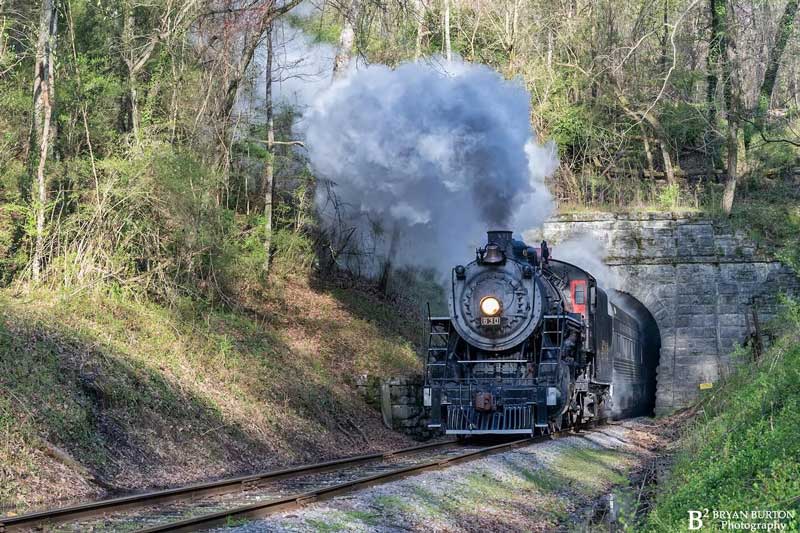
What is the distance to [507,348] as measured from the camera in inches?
665

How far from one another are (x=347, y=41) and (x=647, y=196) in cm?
1168

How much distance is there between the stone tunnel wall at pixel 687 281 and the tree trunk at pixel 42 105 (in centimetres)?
1586

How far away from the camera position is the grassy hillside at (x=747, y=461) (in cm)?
790

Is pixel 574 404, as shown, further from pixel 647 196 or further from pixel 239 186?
pixel 647 196

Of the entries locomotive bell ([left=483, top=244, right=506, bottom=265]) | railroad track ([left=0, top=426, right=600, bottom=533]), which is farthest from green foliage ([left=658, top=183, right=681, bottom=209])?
railroad track ([left=0, top=426, right=600, bottom=533])

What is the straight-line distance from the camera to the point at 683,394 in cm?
2811

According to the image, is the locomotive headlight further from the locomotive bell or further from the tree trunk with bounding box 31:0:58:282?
the tree trunk with bounding box 31:0:58:282

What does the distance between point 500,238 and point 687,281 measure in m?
12.6

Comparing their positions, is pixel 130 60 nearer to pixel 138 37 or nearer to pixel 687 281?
pixel 138 37

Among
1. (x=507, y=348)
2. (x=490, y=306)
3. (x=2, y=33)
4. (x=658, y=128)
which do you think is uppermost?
(x=658, y=128)

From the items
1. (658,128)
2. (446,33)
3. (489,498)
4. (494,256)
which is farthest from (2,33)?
(658,128)

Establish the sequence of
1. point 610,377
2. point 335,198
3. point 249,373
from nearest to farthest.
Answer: point 249,373 → point 610,377 → point 335,198

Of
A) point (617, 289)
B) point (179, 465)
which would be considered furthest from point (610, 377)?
point (179, 465)

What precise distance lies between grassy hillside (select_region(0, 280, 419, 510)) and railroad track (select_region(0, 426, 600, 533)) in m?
1.33
